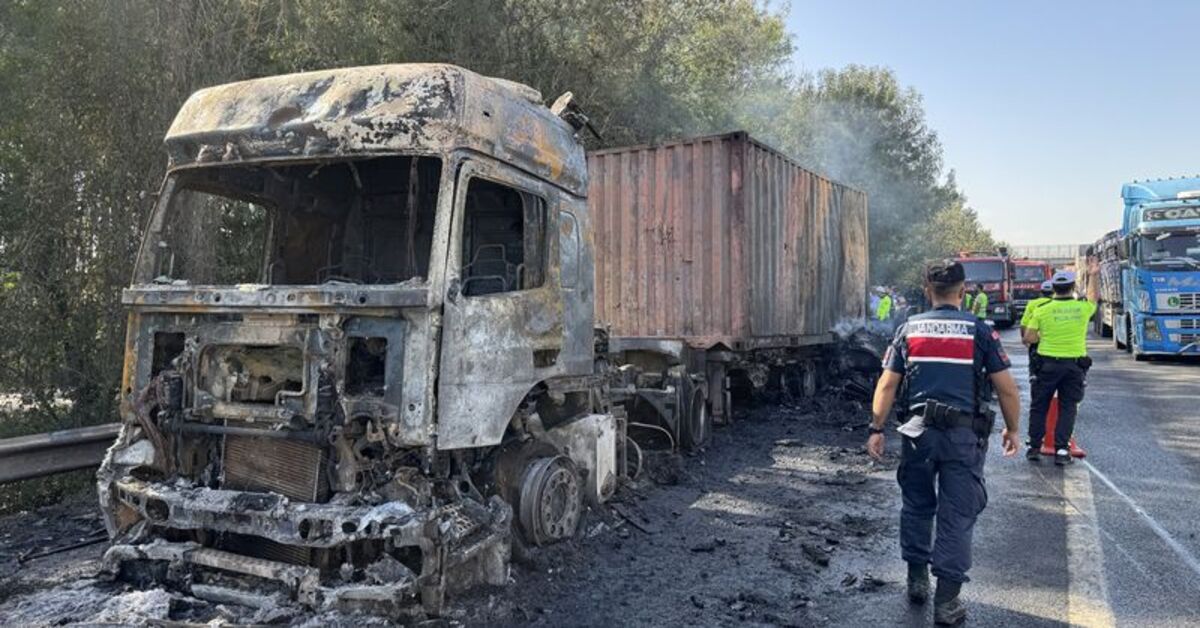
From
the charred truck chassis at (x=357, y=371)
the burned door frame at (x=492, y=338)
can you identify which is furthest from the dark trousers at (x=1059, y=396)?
the burned door frame at (x=492, y=338)

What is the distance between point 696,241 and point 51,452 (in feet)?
20.6

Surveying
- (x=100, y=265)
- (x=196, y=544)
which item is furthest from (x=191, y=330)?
(x=100, y=265)

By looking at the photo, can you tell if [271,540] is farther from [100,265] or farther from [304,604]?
[100,265]

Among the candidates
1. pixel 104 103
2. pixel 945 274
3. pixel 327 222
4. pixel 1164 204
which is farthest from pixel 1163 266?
pixel 104 103

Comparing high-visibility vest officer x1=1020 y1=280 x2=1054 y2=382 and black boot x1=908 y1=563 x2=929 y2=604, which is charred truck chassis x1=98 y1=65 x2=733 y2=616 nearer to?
black boot x1=908 y1=563 x2=929 y2=604

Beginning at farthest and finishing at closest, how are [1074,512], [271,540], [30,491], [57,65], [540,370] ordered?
[57,65] → [30,491] → [1074,512] → [540,370] → [271,540]

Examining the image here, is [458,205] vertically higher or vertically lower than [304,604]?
higher

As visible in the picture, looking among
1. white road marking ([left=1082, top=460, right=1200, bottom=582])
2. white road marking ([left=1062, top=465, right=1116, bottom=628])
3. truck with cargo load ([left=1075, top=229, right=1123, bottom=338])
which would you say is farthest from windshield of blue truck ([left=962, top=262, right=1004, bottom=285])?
white road marking ([left=1062, top=465, right=1116, bottom=628])

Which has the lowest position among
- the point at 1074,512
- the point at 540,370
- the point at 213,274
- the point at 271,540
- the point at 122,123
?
the point at 1074,512

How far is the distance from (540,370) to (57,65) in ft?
23.3

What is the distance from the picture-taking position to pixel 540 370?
4.55m

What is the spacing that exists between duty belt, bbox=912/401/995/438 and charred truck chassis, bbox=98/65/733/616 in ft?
6.80

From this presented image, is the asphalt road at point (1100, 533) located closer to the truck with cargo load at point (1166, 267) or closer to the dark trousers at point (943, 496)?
the dark trousers at point (943, 496)

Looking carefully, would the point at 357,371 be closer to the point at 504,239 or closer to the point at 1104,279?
the point at 504,239
